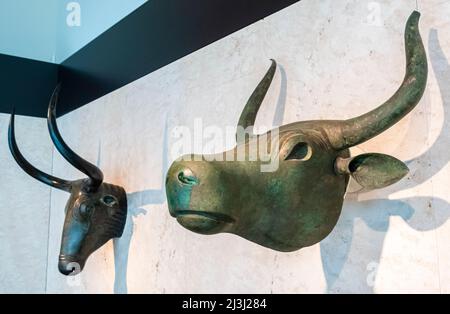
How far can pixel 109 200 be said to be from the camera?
1.62 m

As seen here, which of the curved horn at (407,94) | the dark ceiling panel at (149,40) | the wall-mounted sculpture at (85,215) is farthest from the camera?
the wall-mounted sculpture at (85,215)

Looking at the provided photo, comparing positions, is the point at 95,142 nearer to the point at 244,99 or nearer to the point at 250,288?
the point at 244,99

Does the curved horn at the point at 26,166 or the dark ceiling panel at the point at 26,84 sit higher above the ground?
the dark ceiling panel at the point at 26,84

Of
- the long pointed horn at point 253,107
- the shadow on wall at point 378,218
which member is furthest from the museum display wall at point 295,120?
the long pointed horn at point 253,107

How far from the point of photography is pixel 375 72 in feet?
3.02

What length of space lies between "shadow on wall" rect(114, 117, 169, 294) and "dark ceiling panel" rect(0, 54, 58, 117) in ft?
3.63

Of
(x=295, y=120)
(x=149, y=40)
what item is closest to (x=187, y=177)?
(x=295, y=120)

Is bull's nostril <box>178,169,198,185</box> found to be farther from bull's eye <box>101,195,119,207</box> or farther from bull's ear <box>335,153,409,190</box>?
bull's eye <box>101,195,119,207</box>

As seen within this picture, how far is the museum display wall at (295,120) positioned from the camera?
32.2 inches

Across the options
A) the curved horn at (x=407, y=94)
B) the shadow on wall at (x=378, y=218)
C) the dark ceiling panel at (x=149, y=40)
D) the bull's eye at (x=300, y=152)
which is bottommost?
the shadow on wall at (x=378, y=218)

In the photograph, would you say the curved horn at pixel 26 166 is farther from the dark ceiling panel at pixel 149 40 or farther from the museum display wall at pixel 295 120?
the dark ceiling panel at pixel 149 40

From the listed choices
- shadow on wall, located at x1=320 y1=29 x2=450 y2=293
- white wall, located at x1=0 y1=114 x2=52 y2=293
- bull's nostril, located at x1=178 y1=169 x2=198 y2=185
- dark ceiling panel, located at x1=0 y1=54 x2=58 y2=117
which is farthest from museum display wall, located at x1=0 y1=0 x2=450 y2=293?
dark ceiling panel, located at x1=0 y1=54 x2=58 y2=117

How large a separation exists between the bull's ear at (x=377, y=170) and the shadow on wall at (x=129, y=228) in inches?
35.0
